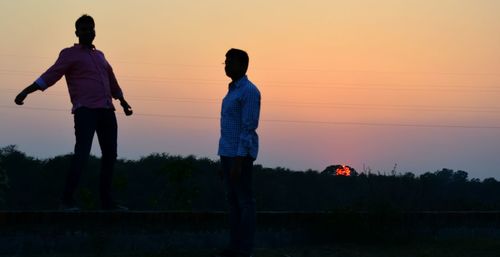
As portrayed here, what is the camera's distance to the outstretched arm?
7250 millimetres

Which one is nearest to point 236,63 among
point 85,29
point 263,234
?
point 85,29

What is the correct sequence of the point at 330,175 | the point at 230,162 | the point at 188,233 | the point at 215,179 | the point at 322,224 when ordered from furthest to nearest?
the point at 330,175 → the point at 215,179 → the point at 322,224 → the point at 188,233 → the point at 230,162

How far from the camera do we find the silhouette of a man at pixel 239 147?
21.8ft

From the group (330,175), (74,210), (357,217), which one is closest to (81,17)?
(74,210)

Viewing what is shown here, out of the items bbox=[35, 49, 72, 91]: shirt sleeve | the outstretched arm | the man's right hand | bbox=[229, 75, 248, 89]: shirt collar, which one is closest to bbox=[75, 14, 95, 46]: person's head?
bbox=[35, 49, 72, 91]: shirt sleeve

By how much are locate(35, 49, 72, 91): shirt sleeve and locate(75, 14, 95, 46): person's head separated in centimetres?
19

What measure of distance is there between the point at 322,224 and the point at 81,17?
11.0 feet

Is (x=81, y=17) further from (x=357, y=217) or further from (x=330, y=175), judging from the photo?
(x=330, y=175)

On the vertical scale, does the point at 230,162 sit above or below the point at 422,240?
above

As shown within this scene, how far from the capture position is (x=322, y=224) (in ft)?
29.2

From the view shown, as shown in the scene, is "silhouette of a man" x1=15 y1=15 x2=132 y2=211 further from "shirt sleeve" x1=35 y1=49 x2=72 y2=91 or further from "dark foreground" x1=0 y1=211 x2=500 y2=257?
"dark foreground" x1=0 y1=211 x2=500 y2=257

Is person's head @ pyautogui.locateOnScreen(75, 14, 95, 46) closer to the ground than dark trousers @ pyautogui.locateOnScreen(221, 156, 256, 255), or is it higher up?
higher up

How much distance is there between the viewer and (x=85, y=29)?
7.69 meters

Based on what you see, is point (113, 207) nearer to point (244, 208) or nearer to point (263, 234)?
point (263, 234)
